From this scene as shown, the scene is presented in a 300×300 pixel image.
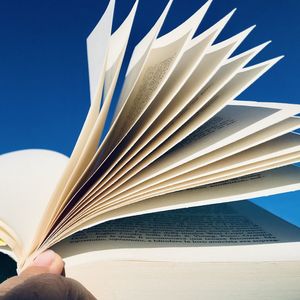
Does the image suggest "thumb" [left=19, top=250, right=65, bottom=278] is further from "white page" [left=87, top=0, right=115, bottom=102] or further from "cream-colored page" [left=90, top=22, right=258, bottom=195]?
"white page" [left=87, top=0, right=115, bottom=102]

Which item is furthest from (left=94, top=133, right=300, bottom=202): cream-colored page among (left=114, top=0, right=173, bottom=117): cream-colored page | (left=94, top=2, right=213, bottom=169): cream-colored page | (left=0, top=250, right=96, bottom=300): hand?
(left=0, top=250, right=96, bottom=300): hand

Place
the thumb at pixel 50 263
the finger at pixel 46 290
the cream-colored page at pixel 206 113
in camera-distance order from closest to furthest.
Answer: the finger at pixel 46 290 < the thumb at pixel 50 263 < the cream-colored page at pixel 206 113

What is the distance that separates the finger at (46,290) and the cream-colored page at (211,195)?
0.51 meters

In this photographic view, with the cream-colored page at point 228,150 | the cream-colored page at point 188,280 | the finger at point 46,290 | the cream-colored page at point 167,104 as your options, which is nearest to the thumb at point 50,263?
the cream-colored page at point 188,280

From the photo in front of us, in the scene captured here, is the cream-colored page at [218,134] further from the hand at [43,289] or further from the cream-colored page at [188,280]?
the hand at [43,289]

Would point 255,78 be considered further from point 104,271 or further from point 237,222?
point 104,271

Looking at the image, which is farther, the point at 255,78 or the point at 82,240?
the point at 255,78

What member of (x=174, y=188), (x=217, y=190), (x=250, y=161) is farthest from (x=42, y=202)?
(x=250, y=161)

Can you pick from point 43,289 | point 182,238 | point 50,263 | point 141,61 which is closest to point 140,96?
point 141,61

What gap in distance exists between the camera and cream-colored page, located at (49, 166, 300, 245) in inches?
40.2

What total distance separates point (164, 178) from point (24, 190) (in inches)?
24.8

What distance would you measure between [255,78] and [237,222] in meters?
0.53

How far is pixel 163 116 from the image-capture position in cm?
114

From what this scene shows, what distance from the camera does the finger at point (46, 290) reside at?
0.42m
